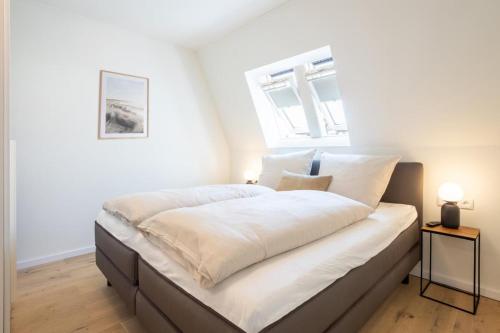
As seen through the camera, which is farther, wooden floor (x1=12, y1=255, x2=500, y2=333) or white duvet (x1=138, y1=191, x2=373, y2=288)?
wooden floor (x1=12, y1=255, x2=500, y2=333)

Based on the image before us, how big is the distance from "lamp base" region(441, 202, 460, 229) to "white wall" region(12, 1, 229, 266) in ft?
9.17

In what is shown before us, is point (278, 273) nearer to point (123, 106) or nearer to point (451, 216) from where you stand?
point (451, 216)

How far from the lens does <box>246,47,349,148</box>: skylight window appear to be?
2.94 meters

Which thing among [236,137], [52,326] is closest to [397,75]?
[236,137]

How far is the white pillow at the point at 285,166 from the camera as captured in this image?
2789 mm

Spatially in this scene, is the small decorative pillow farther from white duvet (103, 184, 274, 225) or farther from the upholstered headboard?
the upholstered headboard

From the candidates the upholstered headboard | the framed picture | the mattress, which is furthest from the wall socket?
the framed picture

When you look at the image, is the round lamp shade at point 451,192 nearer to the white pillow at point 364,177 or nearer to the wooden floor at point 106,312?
the white pillow at point 364,177

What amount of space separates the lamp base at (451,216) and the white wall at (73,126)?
9.17 feet

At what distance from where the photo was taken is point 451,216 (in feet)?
6.70

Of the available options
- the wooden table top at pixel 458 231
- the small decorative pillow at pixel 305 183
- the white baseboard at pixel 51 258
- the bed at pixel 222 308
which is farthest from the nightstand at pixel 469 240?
the white baseboard at pixel 51 258

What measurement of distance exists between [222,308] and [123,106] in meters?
2.67

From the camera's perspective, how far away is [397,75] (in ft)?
7.29

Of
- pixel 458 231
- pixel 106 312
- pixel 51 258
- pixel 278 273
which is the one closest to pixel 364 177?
pixel 458 231
